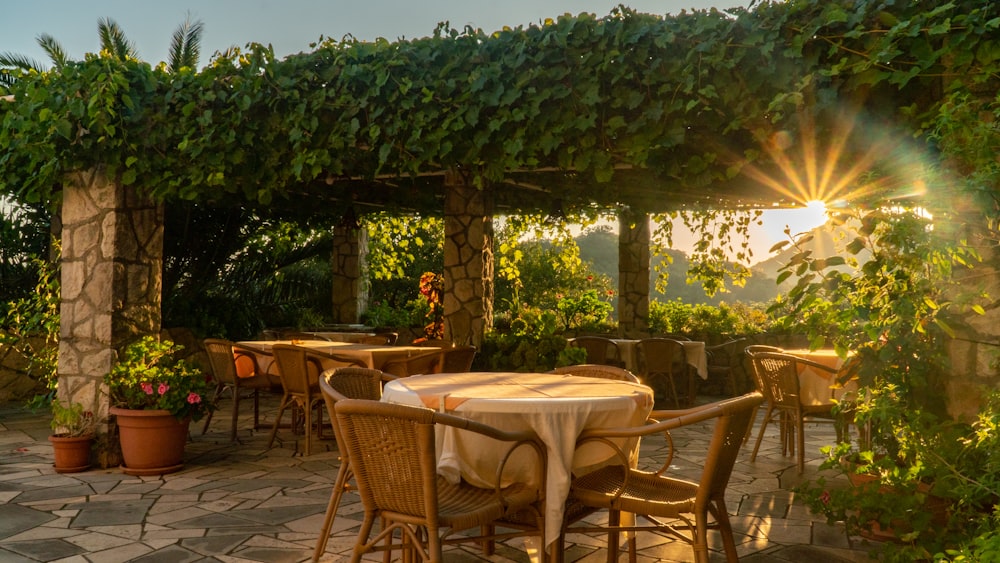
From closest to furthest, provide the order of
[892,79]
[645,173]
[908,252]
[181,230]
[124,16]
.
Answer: [908,252] → [892,79] → [645,173] → [181,230] → [124,16]

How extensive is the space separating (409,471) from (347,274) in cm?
916

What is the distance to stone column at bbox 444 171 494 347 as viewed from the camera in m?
8.69

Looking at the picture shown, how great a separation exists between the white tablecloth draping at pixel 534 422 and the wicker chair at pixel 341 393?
293 millimetres

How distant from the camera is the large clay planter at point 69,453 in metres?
5.46

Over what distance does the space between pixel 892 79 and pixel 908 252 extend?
1.08 meters

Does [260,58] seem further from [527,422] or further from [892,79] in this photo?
[892,79]

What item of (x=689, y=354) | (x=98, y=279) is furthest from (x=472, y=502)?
(x=689, y=354)

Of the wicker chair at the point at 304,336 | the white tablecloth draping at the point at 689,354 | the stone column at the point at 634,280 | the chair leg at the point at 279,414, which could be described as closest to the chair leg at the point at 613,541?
the chair leg at the point at 279,414

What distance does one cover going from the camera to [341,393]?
11.7 ft

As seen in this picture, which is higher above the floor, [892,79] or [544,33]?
[544,33]

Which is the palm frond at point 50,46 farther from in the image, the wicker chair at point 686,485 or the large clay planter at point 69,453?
the wicker chair at point 686,485

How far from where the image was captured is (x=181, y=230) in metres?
10.5

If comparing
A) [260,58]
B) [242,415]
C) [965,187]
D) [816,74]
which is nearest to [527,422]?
[965,187]

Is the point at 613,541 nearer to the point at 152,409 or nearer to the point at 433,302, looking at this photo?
the point at 152,409
